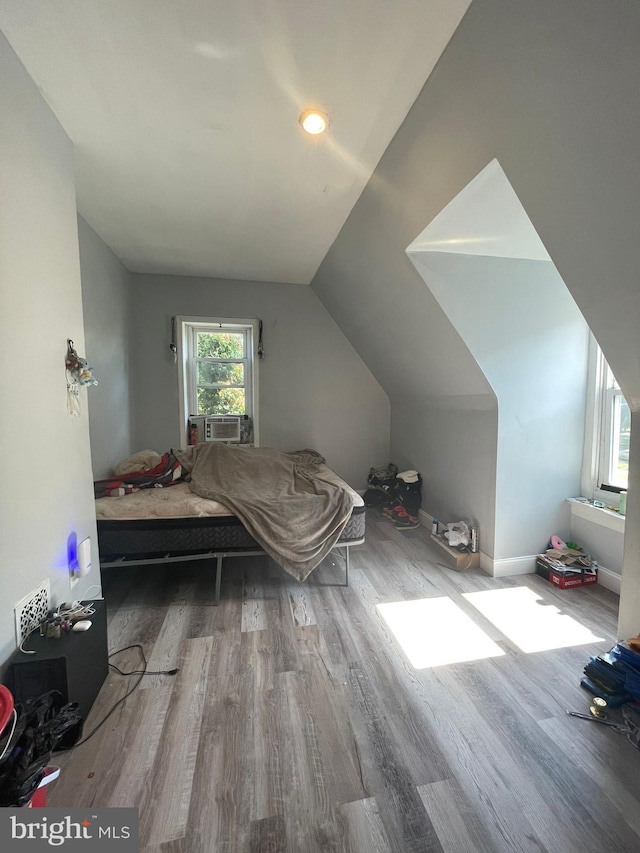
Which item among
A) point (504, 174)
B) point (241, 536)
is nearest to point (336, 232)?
point (504, 174)

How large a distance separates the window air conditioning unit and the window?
94mm

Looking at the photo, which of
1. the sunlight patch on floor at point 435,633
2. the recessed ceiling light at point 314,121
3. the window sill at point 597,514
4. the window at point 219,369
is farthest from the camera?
the window at point 219,369

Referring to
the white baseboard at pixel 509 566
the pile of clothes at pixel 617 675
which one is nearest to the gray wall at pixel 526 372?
the white baseboard at pixel 509 566

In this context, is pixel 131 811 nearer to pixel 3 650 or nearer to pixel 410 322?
pixel 3 650

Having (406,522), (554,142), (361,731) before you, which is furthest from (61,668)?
(406,522)

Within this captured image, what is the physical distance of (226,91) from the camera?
1317mm

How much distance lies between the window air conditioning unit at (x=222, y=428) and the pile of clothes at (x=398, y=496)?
5.45 ft

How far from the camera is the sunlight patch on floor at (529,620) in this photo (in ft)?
5.70

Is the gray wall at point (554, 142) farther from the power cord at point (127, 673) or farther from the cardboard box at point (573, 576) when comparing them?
the power cord at point (127, 673)

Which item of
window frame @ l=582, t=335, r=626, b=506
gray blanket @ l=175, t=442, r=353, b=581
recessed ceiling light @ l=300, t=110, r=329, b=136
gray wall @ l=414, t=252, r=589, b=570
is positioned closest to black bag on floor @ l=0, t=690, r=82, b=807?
gray blanket @ l=175, t=442, r=353, b=581

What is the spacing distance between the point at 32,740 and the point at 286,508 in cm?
140

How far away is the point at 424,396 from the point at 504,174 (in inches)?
81.6

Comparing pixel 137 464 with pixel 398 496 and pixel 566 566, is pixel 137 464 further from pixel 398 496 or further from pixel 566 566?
pixel 566 566

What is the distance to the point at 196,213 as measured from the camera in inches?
87.5
